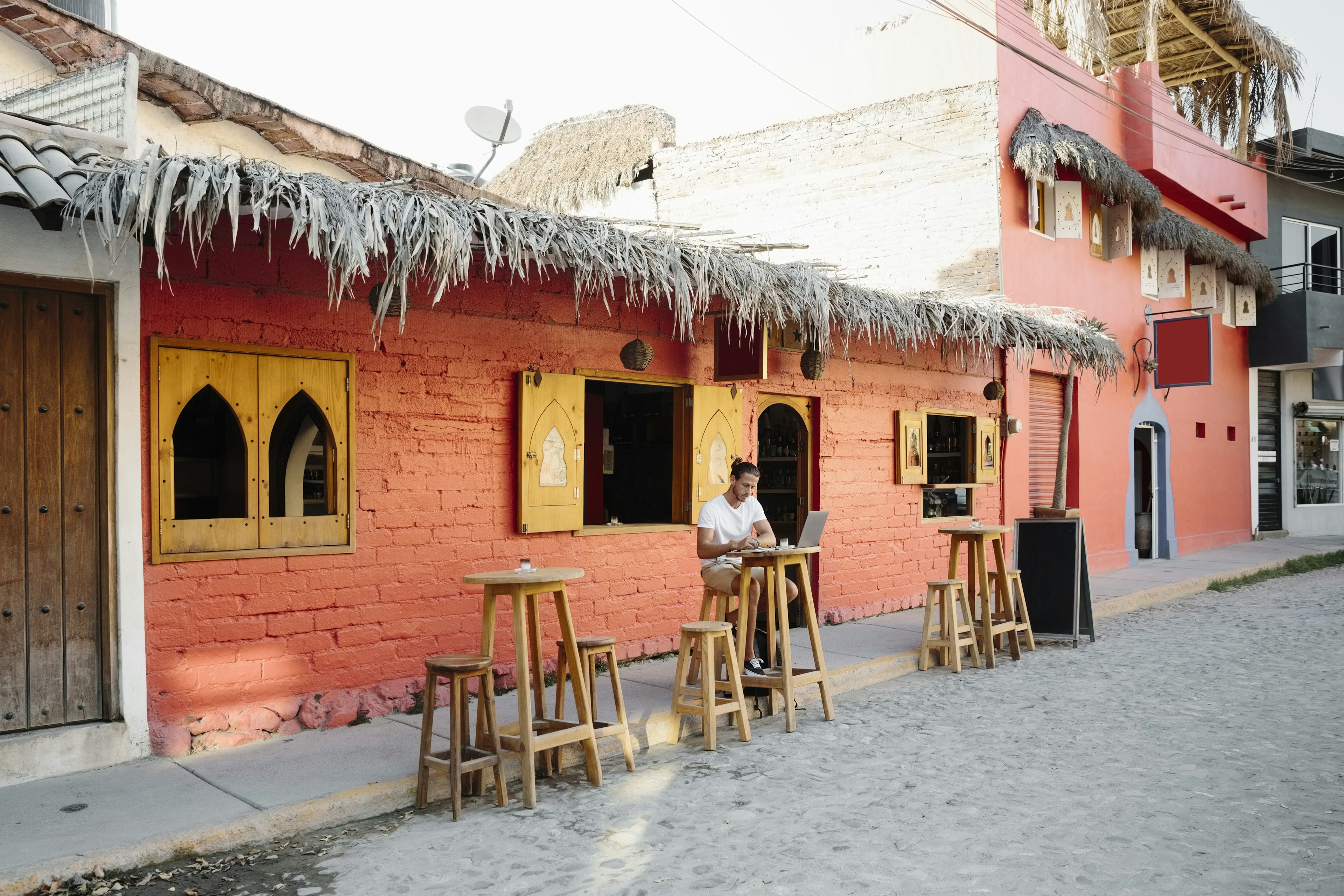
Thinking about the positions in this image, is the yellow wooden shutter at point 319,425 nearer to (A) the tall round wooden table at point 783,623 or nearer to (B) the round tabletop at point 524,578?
(B) the round tabletop at point 524,578

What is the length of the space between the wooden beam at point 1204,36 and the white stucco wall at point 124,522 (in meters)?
16.5

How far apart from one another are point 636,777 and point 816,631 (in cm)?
165

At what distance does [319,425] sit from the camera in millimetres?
6207

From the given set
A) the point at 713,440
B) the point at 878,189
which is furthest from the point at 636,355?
the point at 878,189

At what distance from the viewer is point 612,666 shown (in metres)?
5.60

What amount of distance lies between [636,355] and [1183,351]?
39.6ft

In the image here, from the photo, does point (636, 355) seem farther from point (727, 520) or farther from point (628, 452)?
point (628, 452)

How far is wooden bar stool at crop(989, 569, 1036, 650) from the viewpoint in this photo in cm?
891

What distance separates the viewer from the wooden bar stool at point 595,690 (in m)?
5.51

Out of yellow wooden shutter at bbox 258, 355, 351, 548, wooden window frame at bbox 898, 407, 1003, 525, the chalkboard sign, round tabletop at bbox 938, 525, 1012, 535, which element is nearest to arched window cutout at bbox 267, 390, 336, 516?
yellow wooden shutter at bbox 258, 355, 351, 548

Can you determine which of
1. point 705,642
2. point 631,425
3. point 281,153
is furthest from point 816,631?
point 281,153

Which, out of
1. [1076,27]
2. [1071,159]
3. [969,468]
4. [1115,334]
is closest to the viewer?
[969,468]

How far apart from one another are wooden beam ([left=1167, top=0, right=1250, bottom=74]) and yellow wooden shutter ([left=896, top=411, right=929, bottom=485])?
9880 millimetres

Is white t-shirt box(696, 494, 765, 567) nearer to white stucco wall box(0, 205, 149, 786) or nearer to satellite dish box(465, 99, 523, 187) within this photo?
white stucco wall box(0, 205, 149, 786)
